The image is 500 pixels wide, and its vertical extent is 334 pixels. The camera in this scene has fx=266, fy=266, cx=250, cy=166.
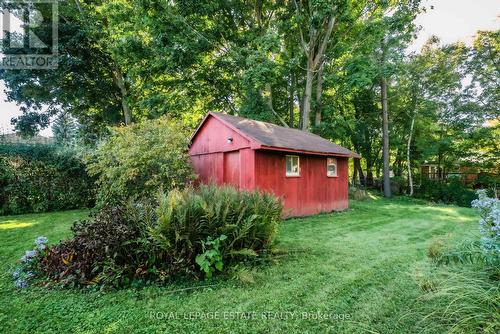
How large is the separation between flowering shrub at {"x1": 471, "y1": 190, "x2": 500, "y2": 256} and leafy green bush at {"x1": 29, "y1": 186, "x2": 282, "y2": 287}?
269 centimetres

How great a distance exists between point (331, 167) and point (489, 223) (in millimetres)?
8294

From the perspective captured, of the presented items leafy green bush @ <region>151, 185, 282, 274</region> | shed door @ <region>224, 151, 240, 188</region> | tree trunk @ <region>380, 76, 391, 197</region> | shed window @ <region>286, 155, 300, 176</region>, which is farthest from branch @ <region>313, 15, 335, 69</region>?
leafy green bush @ <region>151, 185, 282, 274</region>

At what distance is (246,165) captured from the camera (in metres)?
8.54

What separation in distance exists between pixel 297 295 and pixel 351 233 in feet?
13.3

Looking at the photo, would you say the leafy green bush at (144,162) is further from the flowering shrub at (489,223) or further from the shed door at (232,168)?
the flowering shrub at (489,223)

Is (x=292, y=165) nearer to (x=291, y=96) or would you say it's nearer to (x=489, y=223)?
(x=489, y=223)

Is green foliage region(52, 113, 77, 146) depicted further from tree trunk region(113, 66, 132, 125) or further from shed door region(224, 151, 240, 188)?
shed door region(224, 151, 240, 188)

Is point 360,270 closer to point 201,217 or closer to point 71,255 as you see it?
point 201,217

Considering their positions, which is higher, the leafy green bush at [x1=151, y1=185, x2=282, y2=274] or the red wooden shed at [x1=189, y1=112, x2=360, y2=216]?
the red wooden shed at [x1=189, y1=112, x2=360, y2=216]

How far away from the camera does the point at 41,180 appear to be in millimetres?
10477

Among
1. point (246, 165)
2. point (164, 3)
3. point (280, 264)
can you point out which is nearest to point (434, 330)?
point (280, 264)

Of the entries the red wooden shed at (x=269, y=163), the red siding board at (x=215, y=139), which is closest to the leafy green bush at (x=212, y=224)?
the red wooden shed at (x=269, y=163)

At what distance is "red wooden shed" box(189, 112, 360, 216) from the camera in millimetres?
8469

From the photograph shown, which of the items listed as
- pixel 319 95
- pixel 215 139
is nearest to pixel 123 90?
pixel 215 139
